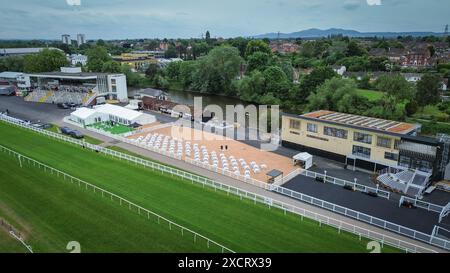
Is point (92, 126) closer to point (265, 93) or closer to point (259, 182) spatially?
point (259, 182)

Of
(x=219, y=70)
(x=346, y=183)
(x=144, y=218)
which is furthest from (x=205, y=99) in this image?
(x=144, y=218)

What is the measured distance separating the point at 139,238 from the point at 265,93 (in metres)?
48.6

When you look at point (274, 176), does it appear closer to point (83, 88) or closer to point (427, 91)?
point (427, 91)

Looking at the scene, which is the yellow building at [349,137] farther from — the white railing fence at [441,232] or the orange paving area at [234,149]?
the white railing fence at [441,232]

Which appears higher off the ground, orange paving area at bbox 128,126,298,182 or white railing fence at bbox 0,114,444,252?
orange paving area at bbox 128,126,298,182

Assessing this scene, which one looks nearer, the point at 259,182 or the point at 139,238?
the point at 139,238

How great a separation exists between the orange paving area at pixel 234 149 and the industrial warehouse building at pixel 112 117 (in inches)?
162

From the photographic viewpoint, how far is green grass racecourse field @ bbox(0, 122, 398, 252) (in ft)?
54.7

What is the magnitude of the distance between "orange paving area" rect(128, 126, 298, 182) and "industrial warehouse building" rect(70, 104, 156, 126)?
13.5ft

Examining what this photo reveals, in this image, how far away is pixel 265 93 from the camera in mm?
62094

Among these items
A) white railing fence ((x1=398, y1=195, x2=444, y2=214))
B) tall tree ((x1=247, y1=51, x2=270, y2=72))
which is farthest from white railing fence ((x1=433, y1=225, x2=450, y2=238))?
tall tree ((x1=247, y1=51, x2=270, y2=72))

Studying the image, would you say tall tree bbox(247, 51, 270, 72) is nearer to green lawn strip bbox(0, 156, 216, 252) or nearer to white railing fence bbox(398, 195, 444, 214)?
white railing fence bbox(398, 195, 444, 214)

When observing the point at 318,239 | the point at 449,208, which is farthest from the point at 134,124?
the point at 449,208
